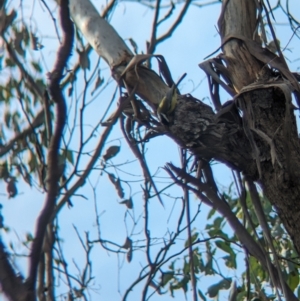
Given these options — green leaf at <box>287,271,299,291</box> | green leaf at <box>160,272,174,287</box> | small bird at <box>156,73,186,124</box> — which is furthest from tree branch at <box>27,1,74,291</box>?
green leaf at <box>287,271,299,291</box>

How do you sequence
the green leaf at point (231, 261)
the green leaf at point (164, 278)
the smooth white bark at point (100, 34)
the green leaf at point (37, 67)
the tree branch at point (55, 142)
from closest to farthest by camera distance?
the tree branch at point (55, 142), the smooth white bark at point (100, 34), the green leaf at point (164, 278), the green leaf at point (37, 67), the green leaf at point (231, 261)

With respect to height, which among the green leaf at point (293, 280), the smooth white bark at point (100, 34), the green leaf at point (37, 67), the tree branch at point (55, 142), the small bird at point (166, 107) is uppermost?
the green leaf at point (37, 67)

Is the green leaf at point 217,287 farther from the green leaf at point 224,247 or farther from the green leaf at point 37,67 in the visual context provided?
the green leaf at point 37,67

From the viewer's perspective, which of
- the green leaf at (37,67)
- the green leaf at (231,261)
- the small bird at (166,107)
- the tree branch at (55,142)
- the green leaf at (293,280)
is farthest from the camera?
the green leaf at (231,261)

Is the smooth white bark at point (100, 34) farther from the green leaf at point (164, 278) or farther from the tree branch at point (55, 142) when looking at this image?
the tree branch at point (55, 142)

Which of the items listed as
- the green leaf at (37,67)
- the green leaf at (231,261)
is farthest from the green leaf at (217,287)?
the green leaf at (37,67)

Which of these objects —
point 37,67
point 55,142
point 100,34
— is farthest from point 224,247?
point 55,142

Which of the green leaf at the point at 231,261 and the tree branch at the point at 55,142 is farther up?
the green leaf at the point at 231,261

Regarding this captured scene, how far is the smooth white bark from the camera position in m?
2.06

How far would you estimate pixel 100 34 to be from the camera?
212cm

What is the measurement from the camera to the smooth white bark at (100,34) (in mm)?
2062

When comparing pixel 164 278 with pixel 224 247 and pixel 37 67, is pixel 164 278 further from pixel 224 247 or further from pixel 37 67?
pixel 37 67

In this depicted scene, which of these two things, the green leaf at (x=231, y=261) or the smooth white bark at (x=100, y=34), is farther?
the green leaf at (x=231, y=261)

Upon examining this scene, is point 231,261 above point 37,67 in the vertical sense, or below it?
below
